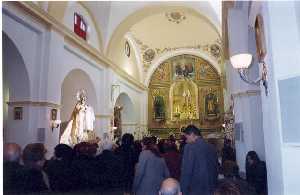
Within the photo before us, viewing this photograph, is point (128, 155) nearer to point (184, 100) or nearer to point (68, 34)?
point (68, 34)

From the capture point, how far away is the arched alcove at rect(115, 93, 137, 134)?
1735 cm

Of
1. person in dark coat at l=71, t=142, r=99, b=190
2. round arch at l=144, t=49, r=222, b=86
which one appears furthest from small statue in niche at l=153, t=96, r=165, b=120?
person in dark coat at l=71, t=142, r=99, b=190

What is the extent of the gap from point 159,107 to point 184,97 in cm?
173

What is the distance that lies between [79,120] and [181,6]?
5.69 metres

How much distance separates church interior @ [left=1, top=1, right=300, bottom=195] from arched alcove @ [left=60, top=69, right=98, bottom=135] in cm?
4

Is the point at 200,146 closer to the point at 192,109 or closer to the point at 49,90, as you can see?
the point at 49,90

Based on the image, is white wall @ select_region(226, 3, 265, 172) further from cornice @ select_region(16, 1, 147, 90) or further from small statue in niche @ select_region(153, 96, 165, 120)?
small statue in niche @ select_region(153, 96, 165, 120)

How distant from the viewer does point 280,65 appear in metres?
2.78

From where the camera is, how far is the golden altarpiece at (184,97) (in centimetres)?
1933

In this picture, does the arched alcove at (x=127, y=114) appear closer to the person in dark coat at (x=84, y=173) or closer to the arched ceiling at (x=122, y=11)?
the arched ceiling at (x=122, y=11)

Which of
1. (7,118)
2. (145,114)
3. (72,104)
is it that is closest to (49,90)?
(7,118)

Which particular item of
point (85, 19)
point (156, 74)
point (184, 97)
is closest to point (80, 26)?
point (85, 19)

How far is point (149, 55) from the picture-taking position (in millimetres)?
19328

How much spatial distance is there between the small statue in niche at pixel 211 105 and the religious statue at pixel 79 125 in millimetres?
9598
